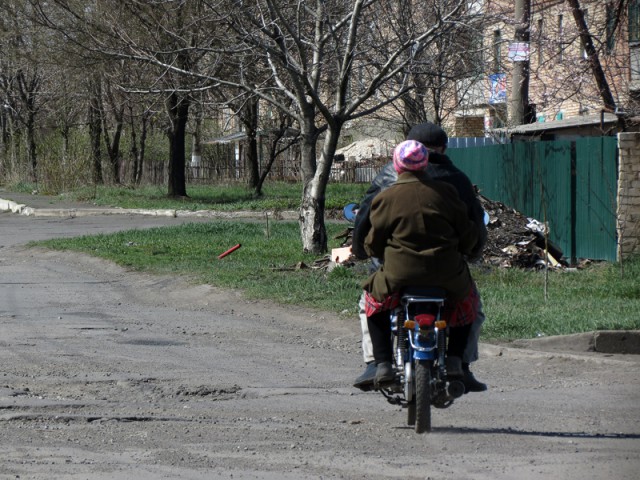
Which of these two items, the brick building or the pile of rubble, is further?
the brick building

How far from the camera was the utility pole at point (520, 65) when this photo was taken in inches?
669

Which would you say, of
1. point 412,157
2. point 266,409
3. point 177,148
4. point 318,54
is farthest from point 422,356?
point 177,148

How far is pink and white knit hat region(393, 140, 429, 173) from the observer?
5.79 meters

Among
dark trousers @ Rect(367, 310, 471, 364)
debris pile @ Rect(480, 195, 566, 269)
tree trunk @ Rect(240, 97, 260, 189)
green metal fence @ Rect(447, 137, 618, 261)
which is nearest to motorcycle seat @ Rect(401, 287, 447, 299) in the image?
dark trousers @ Rect(367, 310, 471, 364)

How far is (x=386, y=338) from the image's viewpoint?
19.7ft

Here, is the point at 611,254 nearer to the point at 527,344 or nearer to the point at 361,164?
the point at 527,344

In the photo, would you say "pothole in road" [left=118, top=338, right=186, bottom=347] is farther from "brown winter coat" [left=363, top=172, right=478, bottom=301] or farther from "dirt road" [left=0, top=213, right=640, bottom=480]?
"brown winter coat" [left=363, top=172, right=478, bottom=301]

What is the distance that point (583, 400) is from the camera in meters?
7.05

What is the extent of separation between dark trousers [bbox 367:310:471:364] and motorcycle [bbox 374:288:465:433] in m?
0.06

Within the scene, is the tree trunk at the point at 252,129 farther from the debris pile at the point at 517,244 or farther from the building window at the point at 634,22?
the debris pile at the point at 517,244

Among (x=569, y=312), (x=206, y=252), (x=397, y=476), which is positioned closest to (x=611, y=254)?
(x=569, y=312)

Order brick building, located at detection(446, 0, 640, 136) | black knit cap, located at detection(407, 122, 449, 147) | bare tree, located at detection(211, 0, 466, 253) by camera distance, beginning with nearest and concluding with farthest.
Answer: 1. black knit cap, located at detection(407, 122, 449, 147)
2. bare tree, located at detection(211, 0, 466, 253)
3. brick building, located at detection(446, 0, 640, 136)

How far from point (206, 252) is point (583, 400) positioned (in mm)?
10427

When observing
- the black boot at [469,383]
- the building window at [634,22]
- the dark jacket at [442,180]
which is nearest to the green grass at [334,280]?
the black boot at [469,383]
